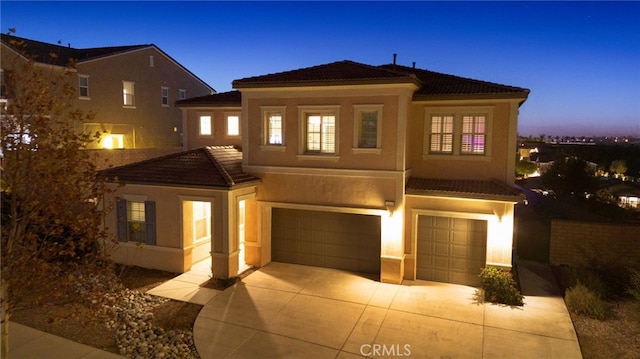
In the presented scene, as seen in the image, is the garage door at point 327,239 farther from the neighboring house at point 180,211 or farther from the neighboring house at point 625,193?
the neighboring house at point 625,193

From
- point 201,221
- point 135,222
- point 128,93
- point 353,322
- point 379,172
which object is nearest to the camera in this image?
point 353,322

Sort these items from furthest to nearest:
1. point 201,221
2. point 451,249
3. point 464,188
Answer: point 201,221, point 451,249, point 464,188

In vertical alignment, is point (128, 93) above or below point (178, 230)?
above

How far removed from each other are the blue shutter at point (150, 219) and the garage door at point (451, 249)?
362 inches

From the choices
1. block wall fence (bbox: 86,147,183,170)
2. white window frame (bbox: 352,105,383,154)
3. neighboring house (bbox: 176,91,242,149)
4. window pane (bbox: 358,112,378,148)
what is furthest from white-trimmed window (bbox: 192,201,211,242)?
block wall fence (bbox: 86,147,183,170)

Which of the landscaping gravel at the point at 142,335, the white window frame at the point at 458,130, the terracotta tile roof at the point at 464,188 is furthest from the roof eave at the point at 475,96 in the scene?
the landscaping gravel at the point at 142,335

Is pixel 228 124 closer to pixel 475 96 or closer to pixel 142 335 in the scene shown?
pixel 475 96

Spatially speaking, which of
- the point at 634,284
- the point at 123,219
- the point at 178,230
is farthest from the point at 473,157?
the point at 123,219

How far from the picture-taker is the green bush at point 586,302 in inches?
434

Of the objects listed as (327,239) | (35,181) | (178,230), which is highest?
(35,181)

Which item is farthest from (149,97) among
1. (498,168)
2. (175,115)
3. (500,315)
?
(500,315)

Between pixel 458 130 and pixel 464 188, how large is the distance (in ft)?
Result: 7.25

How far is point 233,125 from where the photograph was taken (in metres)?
20.8

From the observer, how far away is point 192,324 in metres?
10.5
